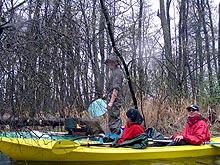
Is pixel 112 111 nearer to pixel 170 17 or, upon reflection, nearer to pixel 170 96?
pixel 170 96

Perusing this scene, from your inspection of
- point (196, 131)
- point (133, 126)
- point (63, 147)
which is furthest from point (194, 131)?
point (63, 147)

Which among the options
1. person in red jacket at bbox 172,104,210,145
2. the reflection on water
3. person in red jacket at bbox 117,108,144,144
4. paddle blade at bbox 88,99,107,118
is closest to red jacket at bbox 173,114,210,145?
person in red jacket at bbox 172,104,210,145

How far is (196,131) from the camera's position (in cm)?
861

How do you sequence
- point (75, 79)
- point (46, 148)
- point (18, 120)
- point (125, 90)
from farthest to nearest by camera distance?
point (125, 90) < point (46, 148) < point (75, 79) < point (18, 120)

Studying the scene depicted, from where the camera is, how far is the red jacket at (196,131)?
859 centimetres

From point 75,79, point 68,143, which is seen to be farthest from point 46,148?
point 75,79

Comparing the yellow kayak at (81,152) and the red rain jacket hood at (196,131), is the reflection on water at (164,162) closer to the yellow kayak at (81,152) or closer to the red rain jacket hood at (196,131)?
the yellow kayak at (81,152)

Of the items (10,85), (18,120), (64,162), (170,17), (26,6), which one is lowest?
(64,162)

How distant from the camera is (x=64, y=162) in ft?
26.1

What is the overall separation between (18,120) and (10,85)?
39 centimetres

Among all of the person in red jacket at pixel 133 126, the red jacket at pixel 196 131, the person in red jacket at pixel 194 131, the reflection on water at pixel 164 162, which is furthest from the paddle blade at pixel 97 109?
the red jacket at pixel 196 131

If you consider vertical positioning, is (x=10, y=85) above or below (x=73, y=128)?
above

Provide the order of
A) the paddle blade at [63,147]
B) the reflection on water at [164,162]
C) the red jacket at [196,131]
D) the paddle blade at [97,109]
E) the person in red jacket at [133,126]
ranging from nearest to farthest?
the paddle blade at [97,109] → the paddle blade at [63,147] → the reflection on water at [164,162] → the person in red jacket at [133,126] → the red jacket at [196,131]

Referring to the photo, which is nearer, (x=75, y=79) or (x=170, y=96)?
(x=75, y=79)
